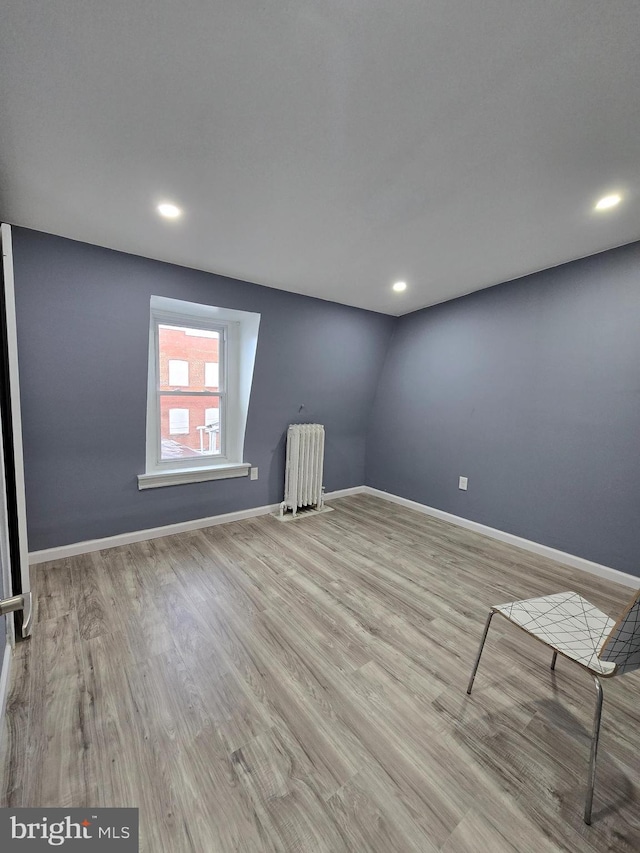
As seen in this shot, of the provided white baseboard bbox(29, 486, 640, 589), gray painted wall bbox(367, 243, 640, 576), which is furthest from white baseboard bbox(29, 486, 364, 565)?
gray painted wall bbox(367, 243, 640, 576)

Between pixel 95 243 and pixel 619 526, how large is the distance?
4285mm

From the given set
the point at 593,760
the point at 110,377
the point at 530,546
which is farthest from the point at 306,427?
the point at 593,760

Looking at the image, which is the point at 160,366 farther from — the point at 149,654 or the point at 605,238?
the point at 605,238

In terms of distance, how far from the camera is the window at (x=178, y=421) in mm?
3080

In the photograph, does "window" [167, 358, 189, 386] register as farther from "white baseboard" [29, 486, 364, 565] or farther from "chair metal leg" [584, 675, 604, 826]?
"chair metal leg" [584, 675, 604, 826]

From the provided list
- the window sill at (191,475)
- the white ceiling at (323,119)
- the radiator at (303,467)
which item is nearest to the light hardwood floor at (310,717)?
the window sill at (191,475)

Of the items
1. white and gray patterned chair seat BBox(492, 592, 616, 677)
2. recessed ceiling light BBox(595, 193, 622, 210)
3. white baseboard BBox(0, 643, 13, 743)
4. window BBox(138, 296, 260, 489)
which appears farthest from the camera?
window BBox(138, 296, 260, 489)

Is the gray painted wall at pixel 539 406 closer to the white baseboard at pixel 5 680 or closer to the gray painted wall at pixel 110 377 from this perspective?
the gray painted wall at pixel 110 377

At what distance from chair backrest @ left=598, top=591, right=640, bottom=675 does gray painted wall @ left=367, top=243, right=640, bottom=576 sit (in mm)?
1821

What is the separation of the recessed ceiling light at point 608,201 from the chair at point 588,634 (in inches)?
74.7

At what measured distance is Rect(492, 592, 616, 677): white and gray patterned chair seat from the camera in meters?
1.11

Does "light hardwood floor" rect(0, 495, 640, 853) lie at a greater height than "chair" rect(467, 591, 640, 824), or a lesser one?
lesser

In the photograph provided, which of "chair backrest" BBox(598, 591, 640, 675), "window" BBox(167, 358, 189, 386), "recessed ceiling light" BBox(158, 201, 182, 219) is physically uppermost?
"recessed ceiling light" BBox(158, 201, 182, 219)

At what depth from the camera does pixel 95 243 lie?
2209mm
